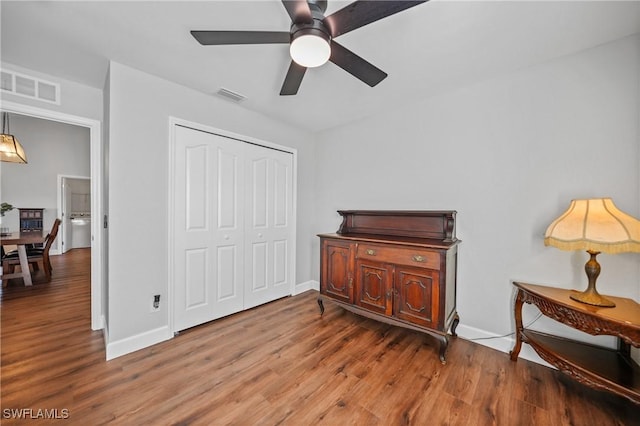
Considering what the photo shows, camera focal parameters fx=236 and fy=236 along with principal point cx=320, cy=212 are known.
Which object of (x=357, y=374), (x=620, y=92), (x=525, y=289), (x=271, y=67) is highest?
(x=271, y=67)

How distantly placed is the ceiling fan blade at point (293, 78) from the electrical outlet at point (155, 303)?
2.21 metres

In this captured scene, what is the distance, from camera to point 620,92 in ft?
5.73

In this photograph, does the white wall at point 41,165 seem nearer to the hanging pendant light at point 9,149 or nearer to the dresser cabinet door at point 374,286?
the hanging pendant light at point 9,149

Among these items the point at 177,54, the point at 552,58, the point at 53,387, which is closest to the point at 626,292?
the point at 552,58

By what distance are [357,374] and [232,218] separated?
2.06 m

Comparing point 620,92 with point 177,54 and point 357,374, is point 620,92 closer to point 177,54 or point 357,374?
point 357,374

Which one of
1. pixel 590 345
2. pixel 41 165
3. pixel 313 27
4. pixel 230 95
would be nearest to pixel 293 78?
pixel 313 27

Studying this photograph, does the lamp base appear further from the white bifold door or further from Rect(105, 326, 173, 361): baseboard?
Rect(105, 326, 173, 361): baseboard

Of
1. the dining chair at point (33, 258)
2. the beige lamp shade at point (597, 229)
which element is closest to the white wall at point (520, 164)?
the beige lamp shade at point (597, 229)

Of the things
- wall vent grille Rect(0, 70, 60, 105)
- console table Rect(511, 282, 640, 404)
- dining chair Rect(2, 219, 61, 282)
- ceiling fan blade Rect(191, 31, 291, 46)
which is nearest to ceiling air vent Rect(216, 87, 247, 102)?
ceiling fan blade Rect(191, 31, 291, 46)

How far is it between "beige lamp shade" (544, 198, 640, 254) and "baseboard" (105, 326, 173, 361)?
11.0ft

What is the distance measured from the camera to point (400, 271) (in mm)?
2242

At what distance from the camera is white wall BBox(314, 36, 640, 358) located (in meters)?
1.75

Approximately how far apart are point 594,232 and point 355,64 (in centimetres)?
184
